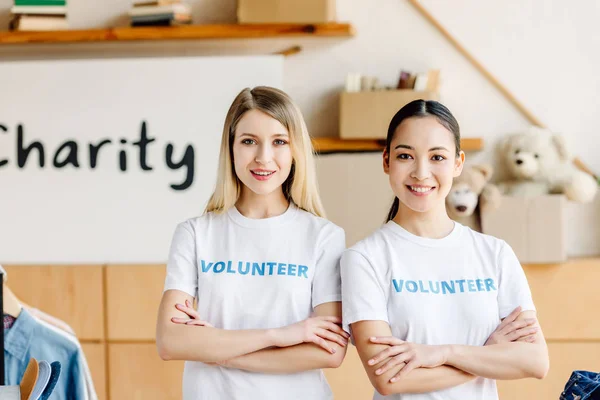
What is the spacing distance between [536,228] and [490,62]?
794 millimetres

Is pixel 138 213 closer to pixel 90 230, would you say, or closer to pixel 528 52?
pixel 90 230

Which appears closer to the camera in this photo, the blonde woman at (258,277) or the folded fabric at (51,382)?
the folded fabric at (51,382)

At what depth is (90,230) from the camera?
3.22 m

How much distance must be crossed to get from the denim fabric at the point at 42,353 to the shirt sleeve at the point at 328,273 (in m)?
0.92

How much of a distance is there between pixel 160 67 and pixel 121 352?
119 centimetres

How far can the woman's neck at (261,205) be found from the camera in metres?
1.77

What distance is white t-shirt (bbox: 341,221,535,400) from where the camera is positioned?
1561mm

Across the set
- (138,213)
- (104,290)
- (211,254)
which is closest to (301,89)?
(138,213)

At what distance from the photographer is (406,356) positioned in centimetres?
151

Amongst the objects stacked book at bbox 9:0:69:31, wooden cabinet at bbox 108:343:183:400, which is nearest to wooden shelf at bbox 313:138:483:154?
wooden cabinet at bbox 108:343:183:400

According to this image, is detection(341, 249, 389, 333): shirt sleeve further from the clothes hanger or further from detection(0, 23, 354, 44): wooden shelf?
detection(0, 23, 354, 44): wooden shelf

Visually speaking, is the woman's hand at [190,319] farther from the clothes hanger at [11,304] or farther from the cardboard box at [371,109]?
the cardboard box at [371,109]

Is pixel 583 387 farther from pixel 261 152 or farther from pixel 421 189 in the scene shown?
pixel 261 152

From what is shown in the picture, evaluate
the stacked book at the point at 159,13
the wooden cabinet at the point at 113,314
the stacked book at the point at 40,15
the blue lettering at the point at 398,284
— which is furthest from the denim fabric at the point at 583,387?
the stacked book at the point at 40,15
